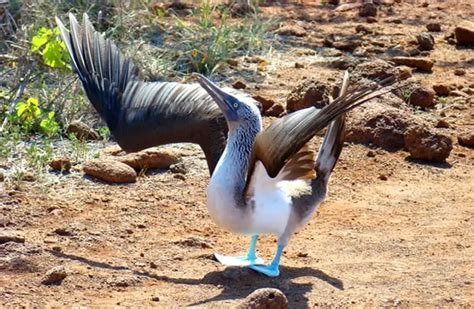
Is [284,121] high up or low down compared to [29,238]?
up

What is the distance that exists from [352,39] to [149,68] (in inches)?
112

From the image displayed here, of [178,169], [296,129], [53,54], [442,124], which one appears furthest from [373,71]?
[296,129]

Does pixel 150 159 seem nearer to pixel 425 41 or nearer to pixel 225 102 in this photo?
pixel 225 102

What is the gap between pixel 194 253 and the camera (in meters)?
7.34

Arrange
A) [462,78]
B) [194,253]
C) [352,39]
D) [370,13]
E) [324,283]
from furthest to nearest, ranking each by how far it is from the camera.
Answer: [370,13]
[352,39]
[462,78]
[194,253]
[324,283]

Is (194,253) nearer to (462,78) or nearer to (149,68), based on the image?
(149,68)

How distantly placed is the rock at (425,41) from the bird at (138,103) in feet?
16.9

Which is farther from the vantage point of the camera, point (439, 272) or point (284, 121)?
point (439, 272)

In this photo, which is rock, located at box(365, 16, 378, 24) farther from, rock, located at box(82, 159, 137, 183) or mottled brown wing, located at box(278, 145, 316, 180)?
mottled brown wing, located at box(278, 145, 316, 180)

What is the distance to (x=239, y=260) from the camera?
700cm

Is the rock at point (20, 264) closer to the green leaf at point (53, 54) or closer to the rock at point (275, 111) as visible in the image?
the green leaf at point (53, 54)

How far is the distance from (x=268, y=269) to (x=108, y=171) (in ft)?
6.71

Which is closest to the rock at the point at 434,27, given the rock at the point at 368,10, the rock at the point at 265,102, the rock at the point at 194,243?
the rock at the point at 368,10

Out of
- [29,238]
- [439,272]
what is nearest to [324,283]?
[439,272]
